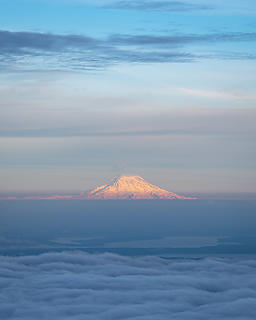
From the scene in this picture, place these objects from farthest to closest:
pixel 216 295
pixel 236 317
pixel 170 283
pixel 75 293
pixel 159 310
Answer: pixel 170 283, pixel 216 295, pixel 75 293, pixel 159 310, pixel 236 317

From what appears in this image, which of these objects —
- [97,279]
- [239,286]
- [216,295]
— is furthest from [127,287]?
[239,286]

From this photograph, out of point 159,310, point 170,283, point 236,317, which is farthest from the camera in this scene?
point 170,283

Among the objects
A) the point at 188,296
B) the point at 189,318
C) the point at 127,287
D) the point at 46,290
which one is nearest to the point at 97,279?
the point at 127,287

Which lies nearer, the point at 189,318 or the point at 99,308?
the point at 189,318

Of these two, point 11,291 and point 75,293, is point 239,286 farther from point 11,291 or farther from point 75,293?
point 11,291

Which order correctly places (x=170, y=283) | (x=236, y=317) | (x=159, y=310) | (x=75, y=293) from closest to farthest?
1. (x=236, y=317)
2. (x=159, y=310)
3. (x=75, y=293)
4. (x=170, y=283)

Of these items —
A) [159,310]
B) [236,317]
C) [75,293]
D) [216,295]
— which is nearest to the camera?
[236,317]

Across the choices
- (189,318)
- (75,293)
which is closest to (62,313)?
(75,293)

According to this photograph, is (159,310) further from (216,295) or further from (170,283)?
(170,283)

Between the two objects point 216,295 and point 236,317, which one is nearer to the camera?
point 236,317
